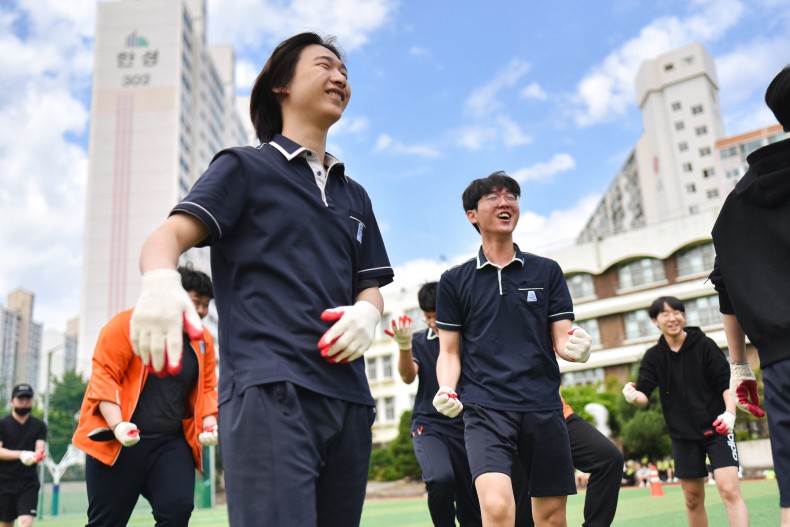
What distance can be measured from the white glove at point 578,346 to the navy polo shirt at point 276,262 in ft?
6.71

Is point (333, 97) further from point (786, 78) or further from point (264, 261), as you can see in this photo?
point (786, 78)

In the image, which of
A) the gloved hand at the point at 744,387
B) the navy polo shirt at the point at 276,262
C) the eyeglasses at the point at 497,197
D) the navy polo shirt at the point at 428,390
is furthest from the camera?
the navy polo shirt at the point at 428,390

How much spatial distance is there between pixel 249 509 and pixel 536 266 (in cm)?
322

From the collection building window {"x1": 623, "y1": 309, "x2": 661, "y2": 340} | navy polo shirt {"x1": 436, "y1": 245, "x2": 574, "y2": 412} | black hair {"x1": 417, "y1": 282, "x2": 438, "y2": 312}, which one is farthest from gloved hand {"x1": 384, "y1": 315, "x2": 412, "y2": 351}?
building window {"x1": 623, "y1": 309, "x2": 661, "y2": 340}

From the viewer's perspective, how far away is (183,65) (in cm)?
7625

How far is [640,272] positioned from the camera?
1693 inches

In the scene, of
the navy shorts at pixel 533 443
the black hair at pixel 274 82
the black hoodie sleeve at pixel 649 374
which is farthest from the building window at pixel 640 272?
the black hair at pixel 274 82

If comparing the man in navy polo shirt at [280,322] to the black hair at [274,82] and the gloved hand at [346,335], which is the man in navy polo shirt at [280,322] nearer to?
the gloved hand at [346,335]

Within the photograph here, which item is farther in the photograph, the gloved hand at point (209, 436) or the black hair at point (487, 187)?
the black hair at point (487, 187)

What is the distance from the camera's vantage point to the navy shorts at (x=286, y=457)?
2.08 meters

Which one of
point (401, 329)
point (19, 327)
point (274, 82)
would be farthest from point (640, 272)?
point (19, 327)

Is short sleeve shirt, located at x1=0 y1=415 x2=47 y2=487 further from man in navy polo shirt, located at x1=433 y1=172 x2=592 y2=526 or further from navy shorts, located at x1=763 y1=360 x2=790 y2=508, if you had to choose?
navy shorts, located at x1=763 y1=360 x2=790 y2=508

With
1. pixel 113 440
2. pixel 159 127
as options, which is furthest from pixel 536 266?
pixel 159 127

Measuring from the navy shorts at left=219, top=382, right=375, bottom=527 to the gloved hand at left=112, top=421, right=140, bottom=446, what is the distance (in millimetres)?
2355
